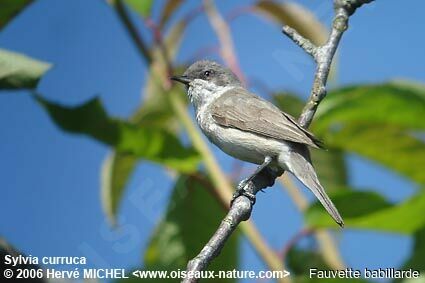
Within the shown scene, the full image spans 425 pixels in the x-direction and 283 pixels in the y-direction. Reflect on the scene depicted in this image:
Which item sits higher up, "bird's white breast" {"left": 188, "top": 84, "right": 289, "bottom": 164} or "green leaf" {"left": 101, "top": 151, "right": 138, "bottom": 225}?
"bird's white breast" {"left": 188, "top": 84, "right": 289, "bottom": 164}

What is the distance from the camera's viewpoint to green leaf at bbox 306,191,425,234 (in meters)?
3.56

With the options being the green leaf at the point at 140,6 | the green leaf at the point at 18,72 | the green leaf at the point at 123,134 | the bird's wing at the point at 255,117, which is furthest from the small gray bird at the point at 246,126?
the green leaf at the point at 18,72

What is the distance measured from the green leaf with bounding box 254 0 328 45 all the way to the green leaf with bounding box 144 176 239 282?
1.14 metres

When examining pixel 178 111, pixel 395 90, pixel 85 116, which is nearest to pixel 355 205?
pixel 395 90

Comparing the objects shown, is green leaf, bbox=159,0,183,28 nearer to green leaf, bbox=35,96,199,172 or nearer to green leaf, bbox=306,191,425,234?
green leaf, bbox=35,96,199,172

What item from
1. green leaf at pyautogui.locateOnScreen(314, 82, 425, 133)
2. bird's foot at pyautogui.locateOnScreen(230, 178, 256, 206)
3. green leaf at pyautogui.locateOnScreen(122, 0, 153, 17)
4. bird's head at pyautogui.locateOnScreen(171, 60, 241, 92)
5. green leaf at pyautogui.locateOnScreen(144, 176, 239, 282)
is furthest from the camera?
bird's head at pyautogui.locateOnScreen(171, 60, 241, 92)

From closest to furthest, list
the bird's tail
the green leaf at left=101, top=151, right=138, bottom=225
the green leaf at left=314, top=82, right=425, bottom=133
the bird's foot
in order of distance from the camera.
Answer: the bird's foot < the bird's tail < the green leaf at left=314, top=82, right=425, bottom=133 < the green leaf at left=101, top=151, right=138, bottom=225

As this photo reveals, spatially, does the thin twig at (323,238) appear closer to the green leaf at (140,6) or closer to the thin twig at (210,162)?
the thin twig at (210,162)

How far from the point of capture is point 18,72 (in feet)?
10.9

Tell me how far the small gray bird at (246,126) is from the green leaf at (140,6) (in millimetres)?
480

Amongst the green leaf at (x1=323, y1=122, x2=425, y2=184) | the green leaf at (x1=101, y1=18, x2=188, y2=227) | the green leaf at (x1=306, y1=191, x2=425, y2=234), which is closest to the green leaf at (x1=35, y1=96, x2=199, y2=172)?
the green leaf at (x1=101, y1=18, x2=188, y2=227)

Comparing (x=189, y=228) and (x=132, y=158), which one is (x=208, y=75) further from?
(x=189, y=228)

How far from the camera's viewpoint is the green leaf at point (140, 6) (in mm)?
3799

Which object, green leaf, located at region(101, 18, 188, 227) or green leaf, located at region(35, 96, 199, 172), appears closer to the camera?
green leaf, located at region(35, 96, 199, 172)
